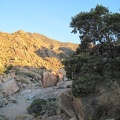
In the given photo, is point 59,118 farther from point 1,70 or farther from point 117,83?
point 1,70

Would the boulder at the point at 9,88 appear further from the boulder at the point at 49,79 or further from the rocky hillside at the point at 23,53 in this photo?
A: the rocky hillside at the point at 23,53

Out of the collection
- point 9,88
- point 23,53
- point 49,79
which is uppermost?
point 23,53

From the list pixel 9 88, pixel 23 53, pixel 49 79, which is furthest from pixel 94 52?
pixel 23 53

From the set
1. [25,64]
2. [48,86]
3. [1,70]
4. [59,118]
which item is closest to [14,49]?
[25,64]

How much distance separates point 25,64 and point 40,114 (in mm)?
42359

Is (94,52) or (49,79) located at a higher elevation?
(94,52)

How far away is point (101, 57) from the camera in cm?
1845

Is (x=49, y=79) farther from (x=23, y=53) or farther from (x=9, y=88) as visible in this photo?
(x=23, y=53)

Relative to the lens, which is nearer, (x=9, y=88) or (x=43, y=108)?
(x=43, y=108)

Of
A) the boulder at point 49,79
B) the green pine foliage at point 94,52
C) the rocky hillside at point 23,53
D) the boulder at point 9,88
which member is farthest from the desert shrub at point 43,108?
the rocky hillside at point 23,53

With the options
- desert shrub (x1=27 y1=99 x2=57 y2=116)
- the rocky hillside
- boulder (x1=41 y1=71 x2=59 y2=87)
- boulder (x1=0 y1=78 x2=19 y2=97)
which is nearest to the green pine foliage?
desert shrub (x1=27 y1=99 x2=57 y2=116)

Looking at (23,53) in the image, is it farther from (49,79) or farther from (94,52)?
(94,52)

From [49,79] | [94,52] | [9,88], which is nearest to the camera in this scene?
[94,52]

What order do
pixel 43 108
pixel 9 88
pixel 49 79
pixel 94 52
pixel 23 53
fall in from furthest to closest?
1. pixel 23 53
2. pixel 9 88
3. pixel 49 79
4. pixel 43 108
5. pixel 94 52
